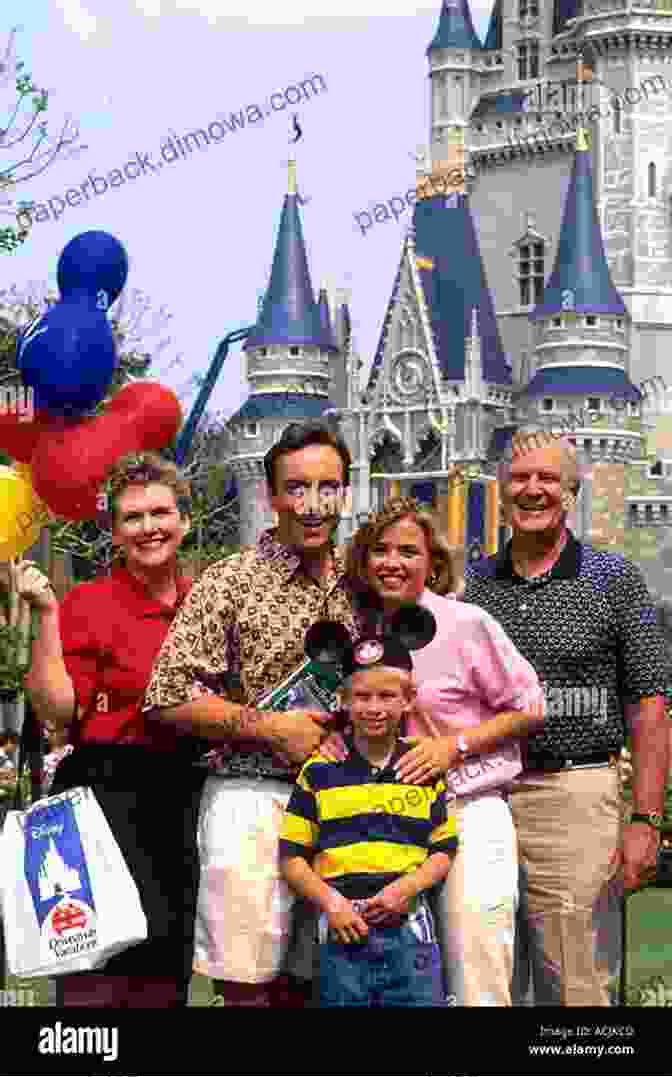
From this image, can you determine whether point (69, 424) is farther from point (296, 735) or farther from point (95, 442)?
point (296, 735)

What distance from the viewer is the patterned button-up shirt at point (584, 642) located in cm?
479

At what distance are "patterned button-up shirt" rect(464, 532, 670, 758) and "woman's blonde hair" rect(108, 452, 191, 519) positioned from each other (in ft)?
2.18

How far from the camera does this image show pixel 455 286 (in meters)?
41.3

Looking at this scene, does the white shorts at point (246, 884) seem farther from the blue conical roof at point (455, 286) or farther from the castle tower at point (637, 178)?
the castle tower at point (637, 178)

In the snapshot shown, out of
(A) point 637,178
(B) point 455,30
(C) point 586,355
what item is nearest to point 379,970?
(C) point 586,355

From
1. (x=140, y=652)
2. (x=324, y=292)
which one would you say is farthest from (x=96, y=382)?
(x=324, y=292)

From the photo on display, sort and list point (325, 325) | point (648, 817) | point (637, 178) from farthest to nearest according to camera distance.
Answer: point (325, 325) → point (637, 178) → point (648, 817)

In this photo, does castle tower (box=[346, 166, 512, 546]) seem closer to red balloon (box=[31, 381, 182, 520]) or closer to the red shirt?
red balloon (box=[31, 381, 182, 520])

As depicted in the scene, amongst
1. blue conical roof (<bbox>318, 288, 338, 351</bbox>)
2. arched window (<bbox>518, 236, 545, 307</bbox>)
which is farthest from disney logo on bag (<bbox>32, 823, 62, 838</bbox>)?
arched window (<bbox>518, 236, 545, 307</bbox>)

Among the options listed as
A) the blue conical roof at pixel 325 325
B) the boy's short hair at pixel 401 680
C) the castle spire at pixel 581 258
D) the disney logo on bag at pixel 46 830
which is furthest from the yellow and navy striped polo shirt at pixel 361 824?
the blue conical roof at pixel 325 325

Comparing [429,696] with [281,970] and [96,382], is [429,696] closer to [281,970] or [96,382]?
[281,970]

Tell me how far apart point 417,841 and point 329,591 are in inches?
21.0

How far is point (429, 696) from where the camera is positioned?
456 cm

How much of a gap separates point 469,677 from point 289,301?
1456 inches
